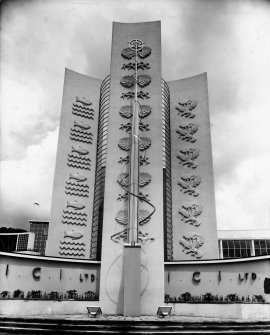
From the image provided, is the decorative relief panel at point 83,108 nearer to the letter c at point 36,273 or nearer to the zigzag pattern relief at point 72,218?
the zigzag pattern relief at point 72,218

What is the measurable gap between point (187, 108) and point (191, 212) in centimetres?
1290

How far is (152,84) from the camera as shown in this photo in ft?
120

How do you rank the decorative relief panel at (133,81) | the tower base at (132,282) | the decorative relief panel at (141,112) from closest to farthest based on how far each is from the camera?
the tower base at (132,282), the decorative relief panel at (141,112), the decorative relief panel at (133,81)

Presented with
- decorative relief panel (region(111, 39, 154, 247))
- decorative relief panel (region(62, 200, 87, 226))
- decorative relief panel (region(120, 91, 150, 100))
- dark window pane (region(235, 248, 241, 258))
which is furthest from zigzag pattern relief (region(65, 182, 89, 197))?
dark window pane (region(235, 248, 241, 258))

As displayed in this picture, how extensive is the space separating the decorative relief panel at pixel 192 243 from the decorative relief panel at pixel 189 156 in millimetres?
7893

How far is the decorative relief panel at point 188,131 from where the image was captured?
142 ft

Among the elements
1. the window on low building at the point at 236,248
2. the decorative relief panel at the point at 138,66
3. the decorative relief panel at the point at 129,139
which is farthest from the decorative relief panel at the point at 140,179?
the window on low building at the point at 236,248

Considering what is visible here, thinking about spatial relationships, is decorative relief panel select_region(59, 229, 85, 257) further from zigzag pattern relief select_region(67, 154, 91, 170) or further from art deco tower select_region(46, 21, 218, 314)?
zigzag pattern relief select_region(67, 154, 91, 170)

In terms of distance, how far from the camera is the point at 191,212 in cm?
4016

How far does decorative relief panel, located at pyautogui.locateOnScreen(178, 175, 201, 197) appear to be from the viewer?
134 feet

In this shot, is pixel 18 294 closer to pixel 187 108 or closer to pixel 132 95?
pixel 132 95

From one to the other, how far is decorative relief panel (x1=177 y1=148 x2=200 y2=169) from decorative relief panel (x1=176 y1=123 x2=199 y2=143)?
1328 mm

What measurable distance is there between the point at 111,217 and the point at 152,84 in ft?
45.6

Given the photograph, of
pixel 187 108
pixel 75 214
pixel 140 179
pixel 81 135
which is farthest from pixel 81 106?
pixel 140 179
